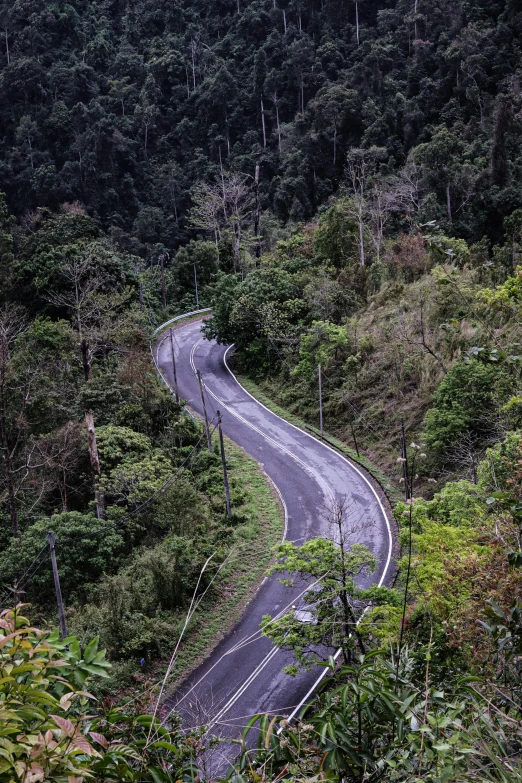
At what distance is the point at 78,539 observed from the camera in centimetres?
1847

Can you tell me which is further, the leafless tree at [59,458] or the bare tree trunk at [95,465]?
the leafless tree at [59,458]

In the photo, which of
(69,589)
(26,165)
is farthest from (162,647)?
(26,165)

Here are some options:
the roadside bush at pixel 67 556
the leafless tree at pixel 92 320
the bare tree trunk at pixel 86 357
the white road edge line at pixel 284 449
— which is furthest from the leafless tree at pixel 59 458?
the white road edge line at pixel 284 449

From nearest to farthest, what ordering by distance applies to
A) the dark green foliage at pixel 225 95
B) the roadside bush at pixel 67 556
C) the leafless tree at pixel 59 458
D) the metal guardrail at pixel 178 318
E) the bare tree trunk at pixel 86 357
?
1. the roadside bush at pixel 67 556
2. the leafless tree at pixel 59 458
3. the bare tree trunk at pixel 86 357
4. the metal guardrail at pixel 178 318
5. the dark green foliage at pixel 225 95

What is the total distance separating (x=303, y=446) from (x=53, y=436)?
34.7ft

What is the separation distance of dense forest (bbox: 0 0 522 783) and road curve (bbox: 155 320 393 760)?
697 millimetres

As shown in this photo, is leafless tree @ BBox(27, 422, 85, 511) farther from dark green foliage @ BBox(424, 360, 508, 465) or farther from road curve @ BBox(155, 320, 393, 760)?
dark green foliage @ BBox(424, 360, 508, 465)

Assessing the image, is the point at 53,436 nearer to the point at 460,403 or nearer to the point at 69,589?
the point at 69,589

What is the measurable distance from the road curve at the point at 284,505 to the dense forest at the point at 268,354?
0.70 m

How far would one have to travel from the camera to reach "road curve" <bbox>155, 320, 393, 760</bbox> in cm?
1461

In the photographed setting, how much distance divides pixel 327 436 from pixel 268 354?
850 cm

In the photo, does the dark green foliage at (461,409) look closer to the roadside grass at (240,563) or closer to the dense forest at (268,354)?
the dense forest at (268,354)

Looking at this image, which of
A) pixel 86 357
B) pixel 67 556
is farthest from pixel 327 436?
pixel 67 556

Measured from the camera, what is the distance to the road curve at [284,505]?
14.6 metres
